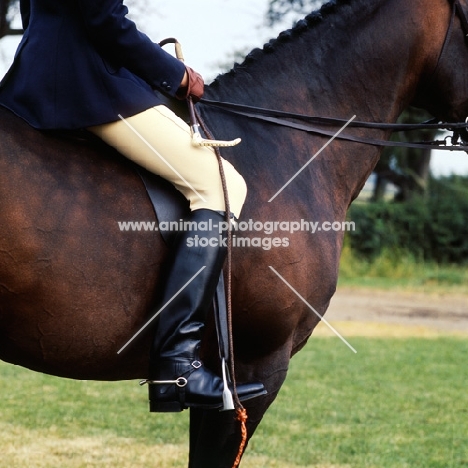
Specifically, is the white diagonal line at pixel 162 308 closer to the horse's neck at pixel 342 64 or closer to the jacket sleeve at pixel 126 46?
the jacket sleeve at pixel 126 46

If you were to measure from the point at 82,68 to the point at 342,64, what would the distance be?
52.7 inches

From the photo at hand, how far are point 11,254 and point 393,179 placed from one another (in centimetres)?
3144

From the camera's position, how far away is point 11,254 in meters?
2.90

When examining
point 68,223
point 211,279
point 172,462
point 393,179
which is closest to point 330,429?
point 172,462

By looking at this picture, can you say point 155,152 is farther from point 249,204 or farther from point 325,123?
point 325,123

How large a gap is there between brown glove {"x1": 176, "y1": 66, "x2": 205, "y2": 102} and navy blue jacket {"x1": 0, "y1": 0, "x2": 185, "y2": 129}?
0.04 metres

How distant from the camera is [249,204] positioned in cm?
341

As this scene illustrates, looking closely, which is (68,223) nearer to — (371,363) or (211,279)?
(211,279)

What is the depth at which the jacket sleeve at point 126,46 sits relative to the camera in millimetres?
3066

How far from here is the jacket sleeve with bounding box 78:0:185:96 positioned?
3.07m

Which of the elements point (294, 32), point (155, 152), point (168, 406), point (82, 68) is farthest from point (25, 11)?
point (168, 406)

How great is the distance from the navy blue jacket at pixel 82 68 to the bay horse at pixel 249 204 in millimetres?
124

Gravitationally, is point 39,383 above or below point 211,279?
below

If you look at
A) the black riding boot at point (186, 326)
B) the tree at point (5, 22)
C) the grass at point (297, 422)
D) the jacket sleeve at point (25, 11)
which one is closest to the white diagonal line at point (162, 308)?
the black riding boot at point (186, 326)
